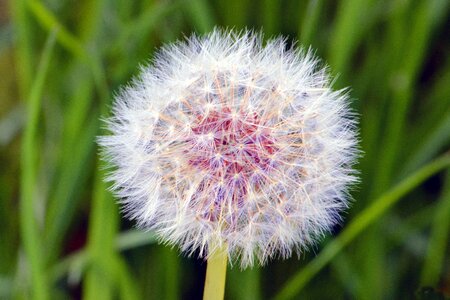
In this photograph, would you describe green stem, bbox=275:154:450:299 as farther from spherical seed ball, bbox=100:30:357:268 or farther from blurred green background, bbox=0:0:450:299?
spherical seed ball, bbox=100:30:357:268

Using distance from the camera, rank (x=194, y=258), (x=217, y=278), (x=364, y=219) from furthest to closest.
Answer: (x=194, y=258) → (x=364, y=219) → (x=217, y=278)

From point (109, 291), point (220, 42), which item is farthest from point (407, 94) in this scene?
point (109, 291)

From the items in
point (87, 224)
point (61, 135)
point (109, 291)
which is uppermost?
point (61, 135)

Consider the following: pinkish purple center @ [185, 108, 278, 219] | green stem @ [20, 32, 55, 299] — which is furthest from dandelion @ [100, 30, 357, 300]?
green stem @ [20, 32, 55, 299]

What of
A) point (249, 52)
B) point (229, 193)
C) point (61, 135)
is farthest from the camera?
point (61, 135)

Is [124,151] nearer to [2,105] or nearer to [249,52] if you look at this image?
[249,52]

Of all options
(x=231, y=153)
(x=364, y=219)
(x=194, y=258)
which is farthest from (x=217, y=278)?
(x=194, y=258)

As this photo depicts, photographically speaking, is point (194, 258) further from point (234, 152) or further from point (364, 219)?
point (234, 152)

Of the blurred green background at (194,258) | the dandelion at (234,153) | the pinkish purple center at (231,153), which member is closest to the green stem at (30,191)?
the blurred green background at (194,258)
